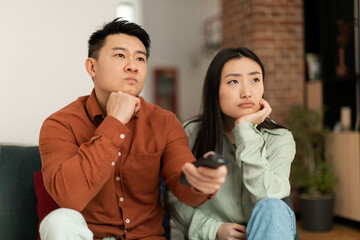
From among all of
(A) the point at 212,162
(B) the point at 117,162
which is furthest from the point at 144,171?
(A) the point at 212,162

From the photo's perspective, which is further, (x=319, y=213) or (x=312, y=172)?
(x=312, y=172)

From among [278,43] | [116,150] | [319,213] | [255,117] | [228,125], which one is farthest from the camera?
[278,43]

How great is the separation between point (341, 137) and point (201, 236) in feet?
8.19

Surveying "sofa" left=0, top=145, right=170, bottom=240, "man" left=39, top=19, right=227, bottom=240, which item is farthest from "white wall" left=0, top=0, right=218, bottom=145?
"man" left=39, top=19, right=227, bottom=240

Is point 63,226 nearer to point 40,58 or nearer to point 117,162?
point 117,162

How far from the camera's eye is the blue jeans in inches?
52.6

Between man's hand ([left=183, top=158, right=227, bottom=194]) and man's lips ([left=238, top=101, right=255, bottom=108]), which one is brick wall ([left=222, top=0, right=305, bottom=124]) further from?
man's hand ([left=183, top=158, right=227, bottom=194])

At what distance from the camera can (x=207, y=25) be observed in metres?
7.94

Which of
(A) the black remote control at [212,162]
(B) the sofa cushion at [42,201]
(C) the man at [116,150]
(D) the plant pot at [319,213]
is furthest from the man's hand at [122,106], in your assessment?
(D) the plant pot at [319,213]

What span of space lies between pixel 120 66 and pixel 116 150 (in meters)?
0.36

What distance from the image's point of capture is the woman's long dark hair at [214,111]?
5.73 ft

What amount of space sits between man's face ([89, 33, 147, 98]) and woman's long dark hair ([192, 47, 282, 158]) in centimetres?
36

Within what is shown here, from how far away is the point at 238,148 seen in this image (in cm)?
158

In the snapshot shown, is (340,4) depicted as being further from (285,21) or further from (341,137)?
(341,137)
